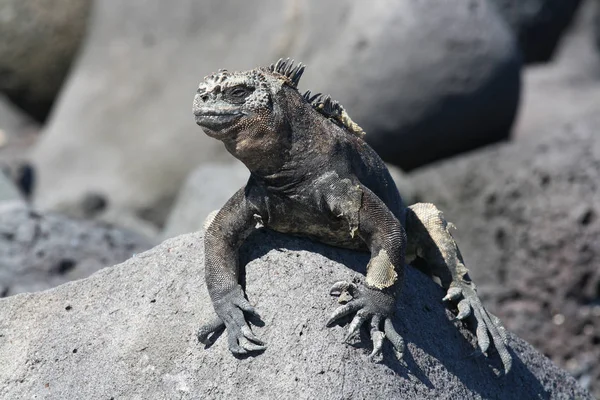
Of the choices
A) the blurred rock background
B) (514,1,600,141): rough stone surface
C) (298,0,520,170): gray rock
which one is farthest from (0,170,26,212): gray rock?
(514,1,600,141): rough stone surface

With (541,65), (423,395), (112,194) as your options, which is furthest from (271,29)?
(423,395)

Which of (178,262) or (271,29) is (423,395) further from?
(271,29)

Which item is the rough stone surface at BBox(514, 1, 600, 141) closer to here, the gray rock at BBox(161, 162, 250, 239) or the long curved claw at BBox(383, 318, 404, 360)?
the gray rock at BBox(161, 162, 250, 239)

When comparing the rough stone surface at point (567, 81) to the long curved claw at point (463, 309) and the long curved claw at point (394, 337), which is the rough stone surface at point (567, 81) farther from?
the long curved claw at point (394, 337)

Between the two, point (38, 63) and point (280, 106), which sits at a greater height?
point (280, 106)

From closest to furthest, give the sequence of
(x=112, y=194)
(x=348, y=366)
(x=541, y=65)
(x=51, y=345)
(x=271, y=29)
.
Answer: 1. (x=348, y=366)
2. (x=51, y=345)
3. (x=271, y=29)
4. (x=112, y=194)
5. (x=541, y=65)
